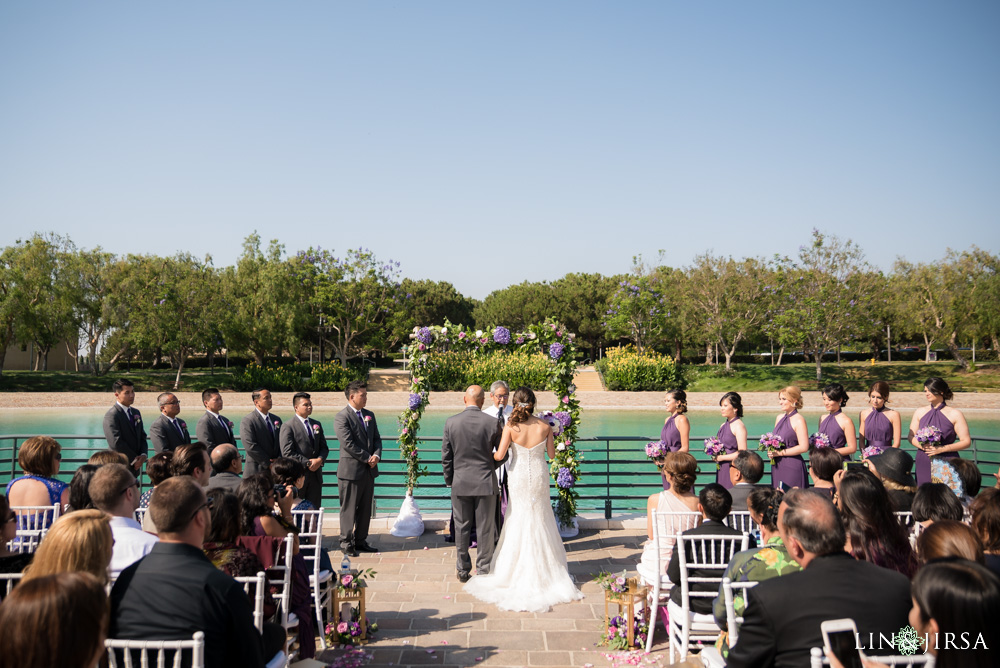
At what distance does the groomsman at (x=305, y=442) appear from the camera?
6.87 meters

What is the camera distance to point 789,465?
20.7ft

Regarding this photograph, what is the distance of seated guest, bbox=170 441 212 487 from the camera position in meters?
4.25

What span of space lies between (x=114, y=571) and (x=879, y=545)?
3.72 m

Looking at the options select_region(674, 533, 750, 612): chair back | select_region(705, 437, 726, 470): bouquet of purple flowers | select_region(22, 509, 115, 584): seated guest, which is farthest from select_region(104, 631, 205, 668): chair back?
select_region(705, 437, 726, 470): bouquet of purple flowers

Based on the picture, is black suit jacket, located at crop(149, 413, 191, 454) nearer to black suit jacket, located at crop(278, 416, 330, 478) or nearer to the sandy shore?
black suit jacket, located at crop(278, 416, 330, 478)

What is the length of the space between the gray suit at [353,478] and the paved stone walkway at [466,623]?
304 mm

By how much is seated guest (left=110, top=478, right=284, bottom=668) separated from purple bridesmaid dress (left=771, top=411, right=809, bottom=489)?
5323 mm

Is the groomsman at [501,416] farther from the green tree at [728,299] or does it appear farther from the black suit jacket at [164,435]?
the green tree at [728,299]

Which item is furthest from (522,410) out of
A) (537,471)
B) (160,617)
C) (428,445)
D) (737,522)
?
(428,445)

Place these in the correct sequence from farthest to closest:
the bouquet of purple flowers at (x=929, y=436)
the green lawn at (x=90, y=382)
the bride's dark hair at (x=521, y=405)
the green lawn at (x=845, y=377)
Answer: the green lawn at (x=845, y=377), the green lawn at (x=90, y=382), the bouquet of purple flowers at (x=929, y=436), the bride's dark hair at (x=521, y=405)

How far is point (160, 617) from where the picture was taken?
227 centimetres

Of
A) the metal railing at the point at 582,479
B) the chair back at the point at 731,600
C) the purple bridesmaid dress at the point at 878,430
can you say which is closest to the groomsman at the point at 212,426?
the metal railing at the point at 582,479

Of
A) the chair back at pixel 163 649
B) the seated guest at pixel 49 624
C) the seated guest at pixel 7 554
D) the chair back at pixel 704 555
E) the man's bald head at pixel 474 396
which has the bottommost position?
the chair back at pixel 704 555

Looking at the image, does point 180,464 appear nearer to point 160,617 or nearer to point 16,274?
point 160,617
